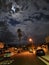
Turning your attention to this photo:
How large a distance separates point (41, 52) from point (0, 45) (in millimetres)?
66731

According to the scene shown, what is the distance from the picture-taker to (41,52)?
50.5 meters

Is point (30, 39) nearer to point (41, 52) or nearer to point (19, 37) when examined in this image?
point (19, 37)

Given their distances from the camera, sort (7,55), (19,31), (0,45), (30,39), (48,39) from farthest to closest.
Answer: (19,31) < (0,45) < (30,39) < (48,39) < (7,55)

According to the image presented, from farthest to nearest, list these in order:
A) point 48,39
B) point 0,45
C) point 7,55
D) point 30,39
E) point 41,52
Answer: point 0,45, point 30,39, point 48,39, point 41,52, point 7,55

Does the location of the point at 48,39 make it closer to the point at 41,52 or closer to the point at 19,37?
the point at 41,52

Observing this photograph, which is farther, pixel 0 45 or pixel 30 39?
pixel 0 45

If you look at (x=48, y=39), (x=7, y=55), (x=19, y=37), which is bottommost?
(x=7, y=55)

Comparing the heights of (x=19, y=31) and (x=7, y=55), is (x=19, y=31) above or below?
above

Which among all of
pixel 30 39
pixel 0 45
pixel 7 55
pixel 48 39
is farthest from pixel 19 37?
pixel 7 55

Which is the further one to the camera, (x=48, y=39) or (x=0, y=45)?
(x=0, y=45)

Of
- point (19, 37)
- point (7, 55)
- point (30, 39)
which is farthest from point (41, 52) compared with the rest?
point (19, 37)

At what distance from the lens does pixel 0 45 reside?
Result: 115062 millimetres

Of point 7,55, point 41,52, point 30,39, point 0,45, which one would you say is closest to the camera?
point 7,55

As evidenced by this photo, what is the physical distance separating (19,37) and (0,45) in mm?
16517
